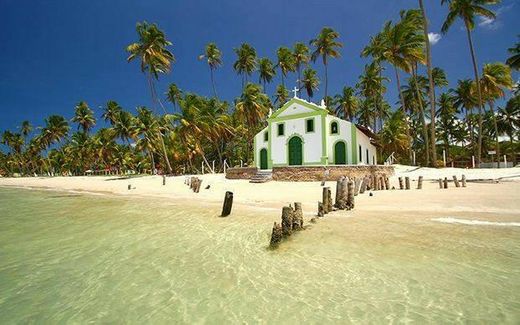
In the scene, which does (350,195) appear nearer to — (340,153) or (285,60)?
(340,153)

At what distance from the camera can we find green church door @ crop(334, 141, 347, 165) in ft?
89.2

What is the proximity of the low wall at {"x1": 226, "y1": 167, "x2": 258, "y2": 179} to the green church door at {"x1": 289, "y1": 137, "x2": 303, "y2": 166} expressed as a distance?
12.6ft

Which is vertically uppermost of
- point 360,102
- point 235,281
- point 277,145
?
point 360,102

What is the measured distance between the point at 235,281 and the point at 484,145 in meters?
60.1

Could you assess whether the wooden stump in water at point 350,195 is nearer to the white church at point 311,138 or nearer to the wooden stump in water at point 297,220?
the wooden stump in water at point 297,220

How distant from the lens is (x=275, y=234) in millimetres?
7297

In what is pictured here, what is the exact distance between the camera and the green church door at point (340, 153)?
27.2 m

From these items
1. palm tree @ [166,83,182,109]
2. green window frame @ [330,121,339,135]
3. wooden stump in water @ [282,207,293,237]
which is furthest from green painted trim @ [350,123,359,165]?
palm tree @ [166,83,182,109]

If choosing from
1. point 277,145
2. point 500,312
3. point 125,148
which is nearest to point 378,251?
point 500,312

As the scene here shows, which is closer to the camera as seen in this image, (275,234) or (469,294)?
(469,294)

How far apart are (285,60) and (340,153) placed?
2691 cm

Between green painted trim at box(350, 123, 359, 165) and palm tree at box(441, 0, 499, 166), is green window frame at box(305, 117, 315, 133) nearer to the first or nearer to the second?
green painted trim at box(350, 123, 359, 165)

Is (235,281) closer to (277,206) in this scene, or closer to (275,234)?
(275,234)

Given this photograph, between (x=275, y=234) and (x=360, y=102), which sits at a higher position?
(x=360, y=102)
